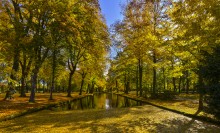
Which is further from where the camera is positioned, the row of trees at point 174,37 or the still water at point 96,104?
the still water at point 96,104

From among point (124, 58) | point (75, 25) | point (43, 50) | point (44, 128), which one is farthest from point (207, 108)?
point (124, 58)

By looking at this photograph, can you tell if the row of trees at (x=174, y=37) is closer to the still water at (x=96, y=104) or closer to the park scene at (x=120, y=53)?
the park scene at (x=120, y=53)

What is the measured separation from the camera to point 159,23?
106ft

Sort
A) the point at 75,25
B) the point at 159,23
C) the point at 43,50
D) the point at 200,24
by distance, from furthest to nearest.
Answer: the point at 159,23, the point at 43,50, the point at 75,25, the point at 200,24

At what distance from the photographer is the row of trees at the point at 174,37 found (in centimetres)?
1392

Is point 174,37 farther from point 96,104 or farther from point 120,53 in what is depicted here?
point 120,53

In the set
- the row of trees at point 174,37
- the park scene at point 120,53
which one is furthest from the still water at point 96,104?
the row of trees at point 174,37

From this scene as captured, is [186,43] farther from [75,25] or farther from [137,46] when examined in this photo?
[137,46]

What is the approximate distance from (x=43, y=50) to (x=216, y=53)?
20.6 metres

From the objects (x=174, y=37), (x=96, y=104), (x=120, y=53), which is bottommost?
(x=96, y=104)

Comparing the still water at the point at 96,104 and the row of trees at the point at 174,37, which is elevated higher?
the row of trees at the point at 174,37

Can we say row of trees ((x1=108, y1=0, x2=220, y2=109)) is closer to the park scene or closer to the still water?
the park scene

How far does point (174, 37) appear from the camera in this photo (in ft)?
65.7

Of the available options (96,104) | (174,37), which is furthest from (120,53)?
(174,37)
